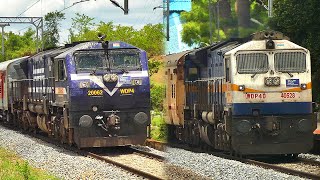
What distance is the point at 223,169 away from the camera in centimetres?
1323

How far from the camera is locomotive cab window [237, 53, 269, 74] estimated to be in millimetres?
15078

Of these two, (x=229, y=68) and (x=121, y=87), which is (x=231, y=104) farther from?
(x=121, y=87)

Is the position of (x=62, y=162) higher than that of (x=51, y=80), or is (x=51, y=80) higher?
(x=51, y=80)

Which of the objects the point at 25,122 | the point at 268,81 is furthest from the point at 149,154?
the point at 25,122

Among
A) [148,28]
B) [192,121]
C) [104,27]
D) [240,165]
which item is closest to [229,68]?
[240,165]

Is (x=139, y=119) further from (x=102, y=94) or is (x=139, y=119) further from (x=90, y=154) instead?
(x=90, y=154)

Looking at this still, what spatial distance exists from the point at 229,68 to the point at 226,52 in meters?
0.47

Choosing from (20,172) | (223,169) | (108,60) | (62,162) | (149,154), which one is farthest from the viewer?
(108,60)

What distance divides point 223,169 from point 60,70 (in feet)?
27.2

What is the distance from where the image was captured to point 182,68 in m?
18.8

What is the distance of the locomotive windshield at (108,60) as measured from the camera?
62.0 ft

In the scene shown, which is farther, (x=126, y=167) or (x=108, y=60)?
(x=108, y=60)

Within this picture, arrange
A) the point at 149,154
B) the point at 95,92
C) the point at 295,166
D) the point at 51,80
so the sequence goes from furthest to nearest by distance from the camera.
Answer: the point at 51,80
the point at 95,92
the point at 149,154
the point at 295,166

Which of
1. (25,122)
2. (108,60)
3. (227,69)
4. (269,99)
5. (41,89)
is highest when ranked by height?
(108,60)
